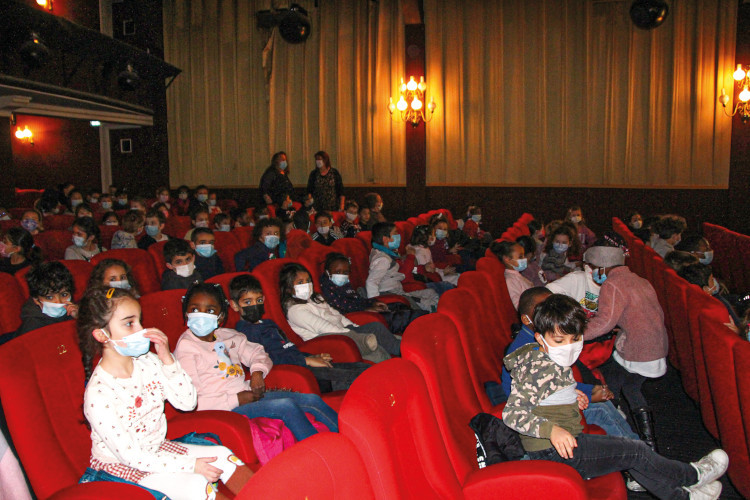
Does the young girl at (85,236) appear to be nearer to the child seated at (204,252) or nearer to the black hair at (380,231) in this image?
the child seated at (204,252)

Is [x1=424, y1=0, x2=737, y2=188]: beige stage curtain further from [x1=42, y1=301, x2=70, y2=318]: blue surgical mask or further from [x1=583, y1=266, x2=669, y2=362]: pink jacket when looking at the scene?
[x1=42, y1=301, x2=70, y2=318]: blue surgical mask

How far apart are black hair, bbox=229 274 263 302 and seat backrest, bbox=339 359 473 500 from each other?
5.79 ft

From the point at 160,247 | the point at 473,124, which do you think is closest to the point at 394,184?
the point at 473,124

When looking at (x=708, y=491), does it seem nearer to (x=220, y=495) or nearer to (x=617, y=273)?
(x=617, y=273)

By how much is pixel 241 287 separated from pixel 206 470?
150cm

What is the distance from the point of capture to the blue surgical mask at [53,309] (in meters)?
3.21

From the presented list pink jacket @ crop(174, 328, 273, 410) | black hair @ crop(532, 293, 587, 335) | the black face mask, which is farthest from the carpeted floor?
the black face mask

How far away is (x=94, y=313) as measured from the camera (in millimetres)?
2203

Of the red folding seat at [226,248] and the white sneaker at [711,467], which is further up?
the red folding seat at [226,248]

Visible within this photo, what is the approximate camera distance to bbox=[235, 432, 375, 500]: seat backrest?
3.88 ft

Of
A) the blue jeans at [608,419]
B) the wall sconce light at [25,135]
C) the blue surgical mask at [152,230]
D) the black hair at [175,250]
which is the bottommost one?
the blue jeans at [608,419]

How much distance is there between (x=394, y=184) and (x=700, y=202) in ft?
18.9

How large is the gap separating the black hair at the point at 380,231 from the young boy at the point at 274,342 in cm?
235

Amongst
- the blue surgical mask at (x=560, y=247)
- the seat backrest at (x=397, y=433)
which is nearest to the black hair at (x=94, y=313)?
the seat backrest at (x=397, y=433)
